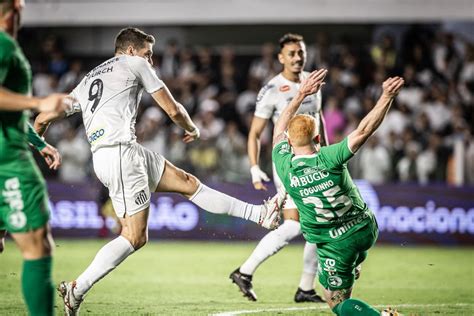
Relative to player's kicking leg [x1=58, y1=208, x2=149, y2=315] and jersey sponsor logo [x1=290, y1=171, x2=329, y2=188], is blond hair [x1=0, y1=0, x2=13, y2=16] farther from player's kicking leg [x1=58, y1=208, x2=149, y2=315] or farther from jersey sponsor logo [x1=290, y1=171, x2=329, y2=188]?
jersey sponsor logo [x1=290, y1=171, x2=329, y2=188]

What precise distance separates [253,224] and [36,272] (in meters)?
10.9

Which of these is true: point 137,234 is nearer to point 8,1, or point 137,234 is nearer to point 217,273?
point 8,1

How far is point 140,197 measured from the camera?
7836mm

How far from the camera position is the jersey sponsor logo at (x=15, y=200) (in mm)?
5898

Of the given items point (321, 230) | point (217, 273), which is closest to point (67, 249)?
point (217, 273)

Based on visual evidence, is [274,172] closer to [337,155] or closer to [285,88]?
[285,88]

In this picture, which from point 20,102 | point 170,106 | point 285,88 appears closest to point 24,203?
point 20,102

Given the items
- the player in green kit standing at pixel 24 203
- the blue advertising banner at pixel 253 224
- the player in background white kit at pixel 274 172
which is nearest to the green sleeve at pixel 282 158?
the player in background white kit at pixel 274 172

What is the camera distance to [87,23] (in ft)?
63.1

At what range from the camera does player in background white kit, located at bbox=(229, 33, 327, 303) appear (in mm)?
9508

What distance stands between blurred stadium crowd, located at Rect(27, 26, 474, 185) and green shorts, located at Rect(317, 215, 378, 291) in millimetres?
9778

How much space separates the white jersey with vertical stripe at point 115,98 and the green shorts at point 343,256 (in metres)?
2.10

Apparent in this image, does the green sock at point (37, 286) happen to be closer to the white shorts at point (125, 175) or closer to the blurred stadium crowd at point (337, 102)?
the white shorts at point (125, 175)

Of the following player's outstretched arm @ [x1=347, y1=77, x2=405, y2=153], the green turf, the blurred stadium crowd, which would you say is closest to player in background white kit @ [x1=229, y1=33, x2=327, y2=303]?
the green turf
